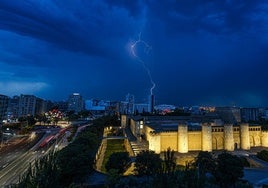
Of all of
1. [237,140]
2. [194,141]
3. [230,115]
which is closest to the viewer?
[194,141]

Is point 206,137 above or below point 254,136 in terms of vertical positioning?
below

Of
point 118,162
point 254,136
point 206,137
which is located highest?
point 254,136

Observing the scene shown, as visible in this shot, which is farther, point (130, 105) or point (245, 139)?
point (130, 105)

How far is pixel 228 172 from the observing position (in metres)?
18.6

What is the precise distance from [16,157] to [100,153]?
12.1 meters

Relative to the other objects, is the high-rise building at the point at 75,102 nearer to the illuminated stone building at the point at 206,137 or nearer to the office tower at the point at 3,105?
the office tower at the point at 3,105

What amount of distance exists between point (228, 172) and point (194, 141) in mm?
18423

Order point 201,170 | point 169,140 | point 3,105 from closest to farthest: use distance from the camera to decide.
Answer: point 201,170, point 169,140, point 3,105

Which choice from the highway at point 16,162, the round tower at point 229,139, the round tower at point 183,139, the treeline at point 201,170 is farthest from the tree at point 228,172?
the round tower at point 229,139

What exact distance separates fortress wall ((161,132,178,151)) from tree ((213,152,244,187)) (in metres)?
16.4

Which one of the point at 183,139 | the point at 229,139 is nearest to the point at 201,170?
the point at 183,139

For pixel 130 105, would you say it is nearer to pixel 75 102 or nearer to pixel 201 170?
pixel 75 102

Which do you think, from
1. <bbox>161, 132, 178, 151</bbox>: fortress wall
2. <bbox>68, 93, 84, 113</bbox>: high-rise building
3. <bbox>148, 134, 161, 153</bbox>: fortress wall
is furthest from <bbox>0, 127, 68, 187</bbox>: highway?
<bbox>68, 93, 84, 113</bbox>: high-rise building

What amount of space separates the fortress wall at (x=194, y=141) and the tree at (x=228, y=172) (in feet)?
57.1
